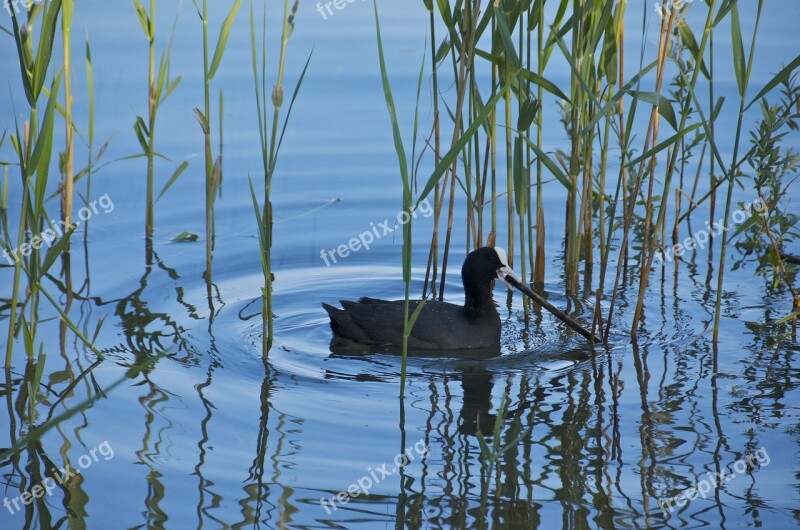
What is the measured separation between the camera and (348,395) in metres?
4.36

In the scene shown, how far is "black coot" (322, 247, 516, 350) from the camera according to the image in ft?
16.6

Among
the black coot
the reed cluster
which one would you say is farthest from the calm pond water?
the reed cluster

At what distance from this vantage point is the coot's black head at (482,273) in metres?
5.10

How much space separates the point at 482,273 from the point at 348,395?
3.79 ft

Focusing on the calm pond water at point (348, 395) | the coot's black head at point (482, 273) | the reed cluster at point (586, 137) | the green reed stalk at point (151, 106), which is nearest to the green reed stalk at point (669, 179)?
the reed cluster at point (586, 137)

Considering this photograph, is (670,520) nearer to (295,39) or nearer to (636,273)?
(636,273)

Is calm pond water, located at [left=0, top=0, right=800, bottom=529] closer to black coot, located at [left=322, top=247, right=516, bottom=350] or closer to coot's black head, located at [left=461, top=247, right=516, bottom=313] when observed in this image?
black coot, located at [left=322, top=247, right=516, bottom=350]

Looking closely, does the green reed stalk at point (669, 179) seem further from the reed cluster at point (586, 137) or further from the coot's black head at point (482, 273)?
the coot's black head at point (482, 273)

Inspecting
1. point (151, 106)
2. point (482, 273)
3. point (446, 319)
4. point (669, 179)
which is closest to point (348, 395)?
point (446, 319)

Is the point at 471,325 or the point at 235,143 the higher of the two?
the point at 235,143

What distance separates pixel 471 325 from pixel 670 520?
1.95 metres

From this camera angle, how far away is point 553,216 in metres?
6.74

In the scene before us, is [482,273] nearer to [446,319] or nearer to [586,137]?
[446,319]

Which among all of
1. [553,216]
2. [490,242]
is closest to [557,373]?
[490,242]
